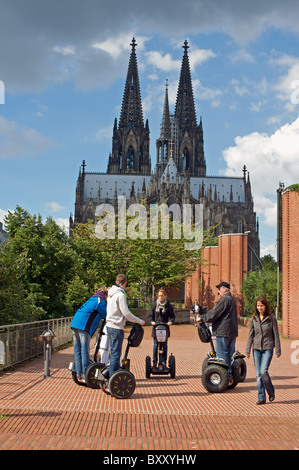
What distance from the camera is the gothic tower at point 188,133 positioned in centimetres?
11656

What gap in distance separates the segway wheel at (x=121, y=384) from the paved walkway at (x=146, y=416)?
0.12 meters

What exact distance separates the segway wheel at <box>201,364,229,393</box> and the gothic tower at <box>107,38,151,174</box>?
108725mm

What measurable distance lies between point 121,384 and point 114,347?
0.53m

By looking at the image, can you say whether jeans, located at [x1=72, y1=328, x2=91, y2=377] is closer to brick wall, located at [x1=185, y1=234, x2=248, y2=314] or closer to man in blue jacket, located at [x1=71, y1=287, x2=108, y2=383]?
man in blue jacket, located at [x1=71, y1=287, x2=108, y2=383]

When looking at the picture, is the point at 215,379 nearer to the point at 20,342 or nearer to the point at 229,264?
the point at 20,342

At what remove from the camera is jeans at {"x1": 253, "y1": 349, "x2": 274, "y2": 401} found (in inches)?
278

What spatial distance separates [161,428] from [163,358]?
361 centimetres

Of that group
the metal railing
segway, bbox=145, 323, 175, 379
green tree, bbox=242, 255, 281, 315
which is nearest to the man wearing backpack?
segway, bbox=145, 323, 175, 379

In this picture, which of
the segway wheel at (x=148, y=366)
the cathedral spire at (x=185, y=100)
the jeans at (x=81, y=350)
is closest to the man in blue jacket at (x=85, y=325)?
the jeans at (x=81, y=350)

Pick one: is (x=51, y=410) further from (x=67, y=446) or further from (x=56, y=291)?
(x=56, y=291)

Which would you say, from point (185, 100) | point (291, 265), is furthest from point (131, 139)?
point (291, 265)

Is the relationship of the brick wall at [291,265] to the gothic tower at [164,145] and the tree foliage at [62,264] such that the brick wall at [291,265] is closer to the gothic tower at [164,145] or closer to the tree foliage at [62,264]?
the tree foliage at [62,264]

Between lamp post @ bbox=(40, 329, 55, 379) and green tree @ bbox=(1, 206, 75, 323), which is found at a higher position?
green tree @ bbox=(1, 206, 75, 323)
